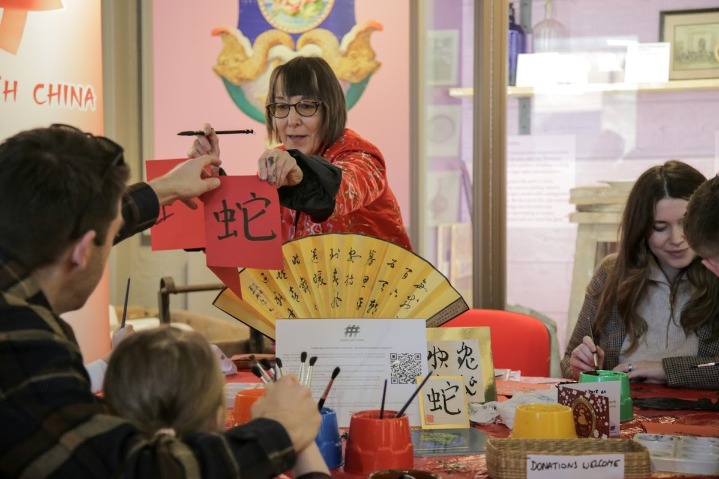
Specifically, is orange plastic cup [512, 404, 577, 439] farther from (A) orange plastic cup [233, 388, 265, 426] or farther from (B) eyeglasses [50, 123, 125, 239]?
(B) eyeglasses [50, 123, 125, 239]

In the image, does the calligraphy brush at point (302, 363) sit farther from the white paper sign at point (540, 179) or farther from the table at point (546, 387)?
the white paper sign at point (540, 179)

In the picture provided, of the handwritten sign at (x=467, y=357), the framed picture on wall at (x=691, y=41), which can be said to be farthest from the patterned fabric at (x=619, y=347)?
the framed picture on wall at (x=691, y=41)

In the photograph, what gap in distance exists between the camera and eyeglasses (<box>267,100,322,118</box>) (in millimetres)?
2176

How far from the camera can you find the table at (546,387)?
53.4 inches

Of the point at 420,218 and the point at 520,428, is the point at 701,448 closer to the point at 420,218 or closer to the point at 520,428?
the point at 520,428

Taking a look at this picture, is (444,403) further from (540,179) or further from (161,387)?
(540,179)

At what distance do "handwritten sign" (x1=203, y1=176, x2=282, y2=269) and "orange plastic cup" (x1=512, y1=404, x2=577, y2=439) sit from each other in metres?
0.56

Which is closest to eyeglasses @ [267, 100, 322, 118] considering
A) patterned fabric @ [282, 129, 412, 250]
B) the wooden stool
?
patterned fabric @ [282, 129, 412, 250]

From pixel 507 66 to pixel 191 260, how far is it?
5.53ft

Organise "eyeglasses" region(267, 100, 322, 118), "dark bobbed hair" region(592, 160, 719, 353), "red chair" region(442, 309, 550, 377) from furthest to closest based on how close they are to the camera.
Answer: "red chair" region(442, 309, 550, 377) < "dark bobbed hair" region(592, 160, 719, 353) < "eyeglasses" region(267, 100, 322, 118)

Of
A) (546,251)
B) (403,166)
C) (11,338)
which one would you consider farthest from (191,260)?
(11,338)

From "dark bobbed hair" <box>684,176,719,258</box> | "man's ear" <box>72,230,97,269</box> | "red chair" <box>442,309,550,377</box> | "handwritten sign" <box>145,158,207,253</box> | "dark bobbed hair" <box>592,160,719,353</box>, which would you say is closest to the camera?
"man's ear" <box>72,230,97,269</box>

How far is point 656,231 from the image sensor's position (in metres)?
2.33

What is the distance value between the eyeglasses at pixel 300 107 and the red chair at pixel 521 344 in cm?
70
